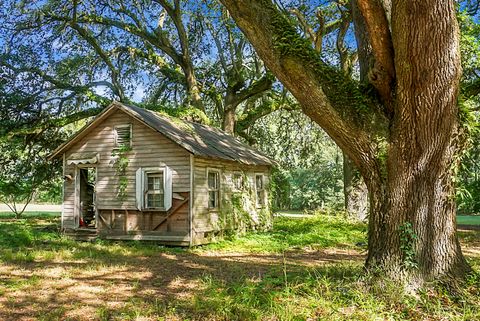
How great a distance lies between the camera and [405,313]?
15.8 feet

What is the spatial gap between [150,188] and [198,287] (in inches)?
291

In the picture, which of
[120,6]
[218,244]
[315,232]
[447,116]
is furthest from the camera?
[120,6]

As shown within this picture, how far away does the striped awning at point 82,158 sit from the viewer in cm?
1467

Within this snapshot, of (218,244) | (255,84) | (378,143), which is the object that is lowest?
(218,244)

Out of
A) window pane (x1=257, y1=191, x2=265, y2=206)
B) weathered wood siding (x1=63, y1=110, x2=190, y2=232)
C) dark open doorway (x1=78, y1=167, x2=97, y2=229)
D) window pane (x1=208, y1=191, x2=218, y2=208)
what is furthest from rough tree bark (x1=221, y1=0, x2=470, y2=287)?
dark open doorway (x1=78, y1=167, x2=97, y2=229)

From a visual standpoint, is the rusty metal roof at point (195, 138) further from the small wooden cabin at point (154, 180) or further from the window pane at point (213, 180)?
the window pane at point (213, 180)

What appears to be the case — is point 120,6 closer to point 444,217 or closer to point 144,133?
point 144,133

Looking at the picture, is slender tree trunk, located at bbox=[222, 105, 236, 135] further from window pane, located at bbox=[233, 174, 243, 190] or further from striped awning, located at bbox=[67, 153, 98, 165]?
striped awning, located at bbox=[67, 153, 98, 165]

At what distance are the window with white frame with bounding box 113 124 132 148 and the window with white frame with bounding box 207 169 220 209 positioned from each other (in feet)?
9.79

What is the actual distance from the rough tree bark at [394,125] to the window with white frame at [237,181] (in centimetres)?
979

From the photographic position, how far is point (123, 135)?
14320mm

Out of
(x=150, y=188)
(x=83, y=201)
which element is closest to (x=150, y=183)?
(x=150, y=188)

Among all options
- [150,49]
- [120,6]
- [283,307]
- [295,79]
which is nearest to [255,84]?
[150,49]

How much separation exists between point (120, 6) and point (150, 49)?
2.44 m
